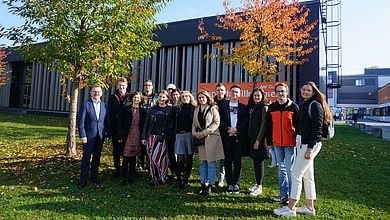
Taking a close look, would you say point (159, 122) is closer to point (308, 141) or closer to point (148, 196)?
point (148, 196)

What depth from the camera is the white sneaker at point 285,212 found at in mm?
4105

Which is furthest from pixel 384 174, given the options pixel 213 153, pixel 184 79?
pixel 184 79

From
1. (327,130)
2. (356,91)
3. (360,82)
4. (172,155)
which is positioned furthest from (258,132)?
(360,82)

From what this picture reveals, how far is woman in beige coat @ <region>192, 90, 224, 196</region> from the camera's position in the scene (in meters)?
4.86

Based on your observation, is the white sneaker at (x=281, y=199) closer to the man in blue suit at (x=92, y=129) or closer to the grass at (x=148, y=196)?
the grass at (x=148, y=196)

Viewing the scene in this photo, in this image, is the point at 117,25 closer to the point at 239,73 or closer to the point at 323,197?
the point at 323,197

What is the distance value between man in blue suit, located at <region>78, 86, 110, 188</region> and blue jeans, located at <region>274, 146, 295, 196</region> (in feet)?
11.0

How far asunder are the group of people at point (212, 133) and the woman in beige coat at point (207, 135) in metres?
0.02

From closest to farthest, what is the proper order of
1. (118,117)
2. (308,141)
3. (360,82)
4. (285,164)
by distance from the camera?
(308,141)
(285,164)
(118,117)
(360,82)

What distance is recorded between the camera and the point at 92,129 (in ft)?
17.8

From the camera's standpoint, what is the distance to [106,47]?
686 centimetres

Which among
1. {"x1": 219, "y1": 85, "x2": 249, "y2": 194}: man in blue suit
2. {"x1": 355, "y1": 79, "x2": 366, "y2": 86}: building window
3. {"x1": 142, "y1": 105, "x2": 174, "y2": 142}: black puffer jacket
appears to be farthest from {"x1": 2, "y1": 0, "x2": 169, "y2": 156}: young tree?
A: {"x1": 355, "y1": 79, "x2": 366, "y2": 86}: building window

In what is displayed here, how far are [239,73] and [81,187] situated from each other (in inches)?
530

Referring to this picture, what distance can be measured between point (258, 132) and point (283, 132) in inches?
20.7
